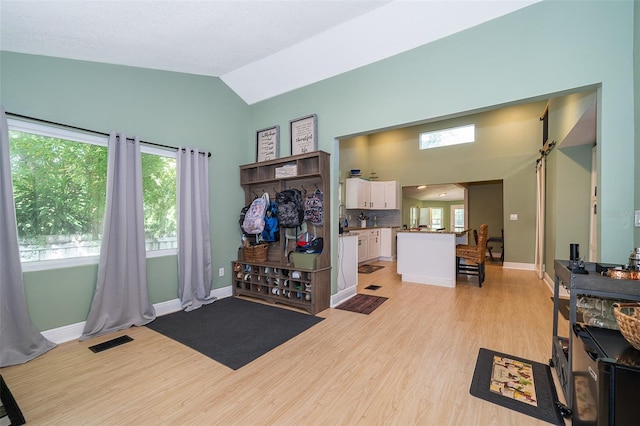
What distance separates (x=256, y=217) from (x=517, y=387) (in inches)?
122

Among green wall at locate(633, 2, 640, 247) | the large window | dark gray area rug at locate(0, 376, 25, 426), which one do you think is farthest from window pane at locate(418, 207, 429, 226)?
dark gray area rug at locate(0, 376, 25, 426)

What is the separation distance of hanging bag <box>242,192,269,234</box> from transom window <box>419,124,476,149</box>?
4902mm

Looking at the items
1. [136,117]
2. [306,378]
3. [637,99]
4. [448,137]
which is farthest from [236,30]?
[448,137]

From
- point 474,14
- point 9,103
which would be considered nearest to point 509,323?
point 474,14

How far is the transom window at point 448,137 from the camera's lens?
20.4ft

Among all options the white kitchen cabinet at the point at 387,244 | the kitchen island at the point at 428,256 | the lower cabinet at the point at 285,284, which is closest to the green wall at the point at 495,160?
the white kitchen cabinet at the point at 387,244

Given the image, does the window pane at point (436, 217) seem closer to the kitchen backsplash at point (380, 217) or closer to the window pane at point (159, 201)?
the kitchen backsplash at point (380, 217)

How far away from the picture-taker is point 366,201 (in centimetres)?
689

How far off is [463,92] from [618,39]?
1035 millimetres

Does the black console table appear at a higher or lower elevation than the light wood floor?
higher

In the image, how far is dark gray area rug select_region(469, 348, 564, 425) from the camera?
1590 mm

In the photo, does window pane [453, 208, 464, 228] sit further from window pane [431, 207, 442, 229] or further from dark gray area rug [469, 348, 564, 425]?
dark gray area rug [469, 348, 564, 425]

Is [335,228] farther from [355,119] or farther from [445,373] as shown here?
[445,373]

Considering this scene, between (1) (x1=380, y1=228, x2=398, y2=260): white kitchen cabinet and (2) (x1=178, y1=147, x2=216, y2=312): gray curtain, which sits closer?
(2) (x1=178, y1=147, x2=216, y2=312): gray curtain
